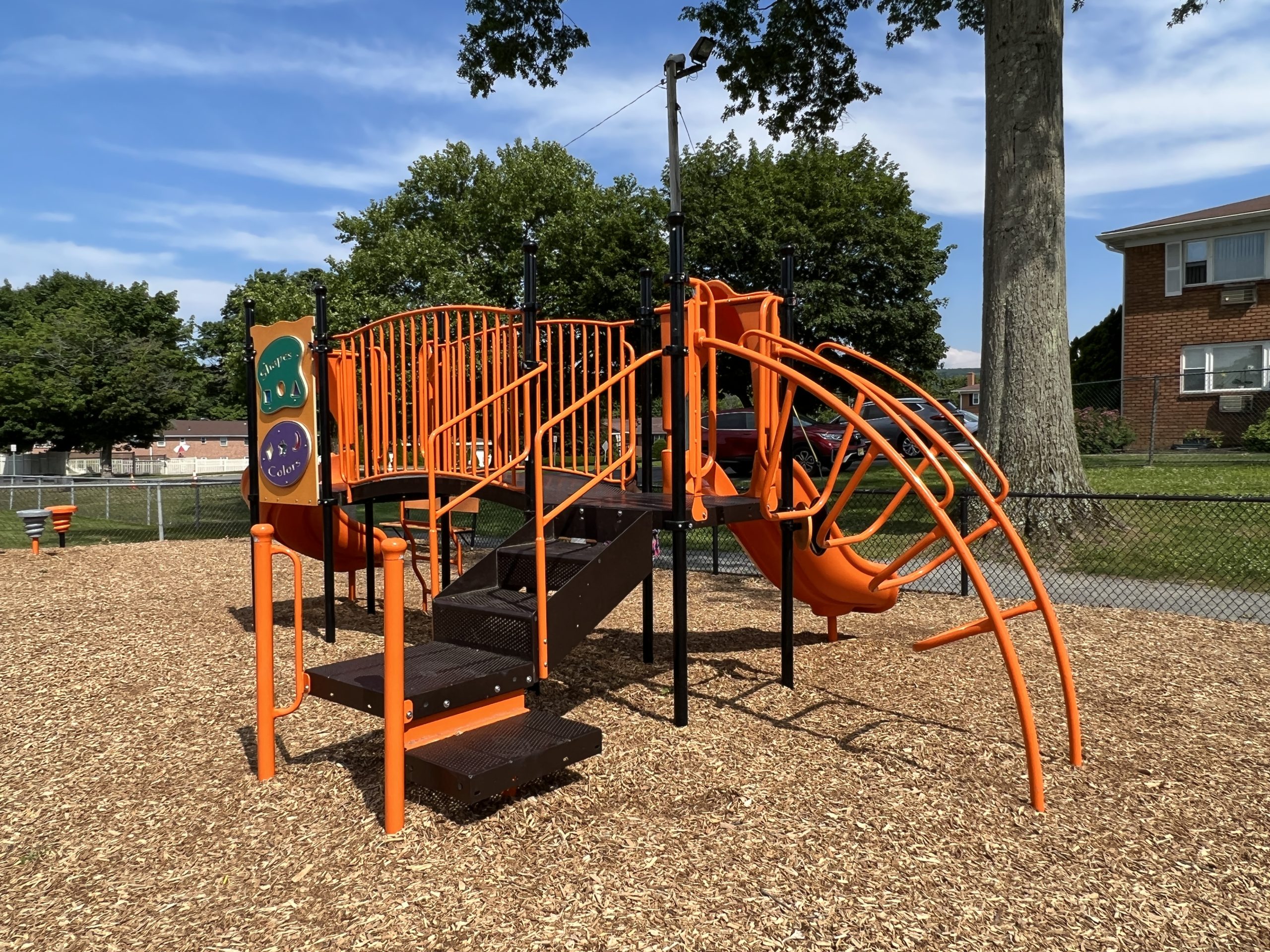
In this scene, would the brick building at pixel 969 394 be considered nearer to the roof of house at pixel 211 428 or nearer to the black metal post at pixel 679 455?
the black metal post at pixel 679 455

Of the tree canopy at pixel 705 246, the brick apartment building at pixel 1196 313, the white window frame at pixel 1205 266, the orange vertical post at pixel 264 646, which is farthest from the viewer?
the tree canopy at pixel 705 246

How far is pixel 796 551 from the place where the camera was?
5094 mm

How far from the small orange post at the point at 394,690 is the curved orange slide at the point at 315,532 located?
12.7ft

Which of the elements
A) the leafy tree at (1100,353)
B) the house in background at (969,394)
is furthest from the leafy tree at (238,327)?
the house in background at (969,394)

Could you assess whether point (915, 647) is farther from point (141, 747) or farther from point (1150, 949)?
point (141, 747)

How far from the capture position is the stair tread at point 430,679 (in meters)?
3.20

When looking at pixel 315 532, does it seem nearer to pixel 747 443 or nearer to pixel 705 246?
pixel 747 443

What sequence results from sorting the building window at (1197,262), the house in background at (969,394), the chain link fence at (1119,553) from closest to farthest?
the chain link fence at (1119,553)
the building window at (1197,262)
the house in background at (969,394)

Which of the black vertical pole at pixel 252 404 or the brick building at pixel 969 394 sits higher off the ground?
the brick building at pixel 969 394

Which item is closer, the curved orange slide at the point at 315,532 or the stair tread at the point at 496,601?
the stair tread at the point at 496,601

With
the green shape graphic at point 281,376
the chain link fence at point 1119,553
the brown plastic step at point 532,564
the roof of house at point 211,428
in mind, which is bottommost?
the chain link fence at point 1119,553

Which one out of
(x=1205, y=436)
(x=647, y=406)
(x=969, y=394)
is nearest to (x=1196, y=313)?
(x=1205, y=436)

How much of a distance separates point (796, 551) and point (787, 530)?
18 cm

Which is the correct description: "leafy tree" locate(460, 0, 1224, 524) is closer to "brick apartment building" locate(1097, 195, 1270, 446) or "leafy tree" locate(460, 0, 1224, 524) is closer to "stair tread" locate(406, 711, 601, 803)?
"stair tread" locate(406, 711, 601, 803)
